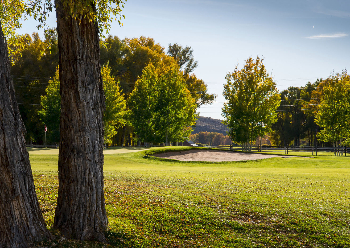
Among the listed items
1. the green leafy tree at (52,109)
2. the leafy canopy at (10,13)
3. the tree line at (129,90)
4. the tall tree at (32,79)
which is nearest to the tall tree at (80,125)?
the leafy canopy at (10,13)

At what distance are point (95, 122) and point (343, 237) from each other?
578 centimetres

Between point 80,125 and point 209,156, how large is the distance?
24813 millimetres

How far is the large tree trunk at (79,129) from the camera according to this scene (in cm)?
571

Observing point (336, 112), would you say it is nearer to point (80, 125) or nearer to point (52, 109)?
point (52, 109)

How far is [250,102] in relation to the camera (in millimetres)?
33906

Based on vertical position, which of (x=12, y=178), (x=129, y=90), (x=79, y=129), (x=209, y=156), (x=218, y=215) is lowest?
(x=209, y=156)

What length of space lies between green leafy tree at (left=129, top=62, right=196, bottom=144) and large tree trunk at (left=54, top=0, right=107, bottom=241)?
3353 centimetres

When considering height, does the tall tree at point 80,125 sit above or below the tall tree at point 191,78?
below

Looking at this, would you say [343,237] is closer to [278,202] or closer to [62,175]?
[278,202]

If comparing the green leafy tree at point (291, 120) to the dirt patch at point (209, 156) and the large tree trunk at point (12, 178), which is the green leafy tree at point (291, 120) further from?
the large tree trunk at point (12, 178)

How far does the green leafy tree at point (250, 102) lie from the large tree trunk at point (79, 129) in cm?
2936

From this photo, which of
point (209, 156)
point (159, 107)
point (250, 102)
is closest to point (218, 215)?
point (209, 156)

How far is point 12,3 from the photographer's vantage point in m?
9.15

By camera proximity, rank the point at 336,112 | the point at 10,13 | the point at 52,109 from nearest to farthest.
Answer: the point at 10,13 < the point at 336,112 < the point at 52,109
